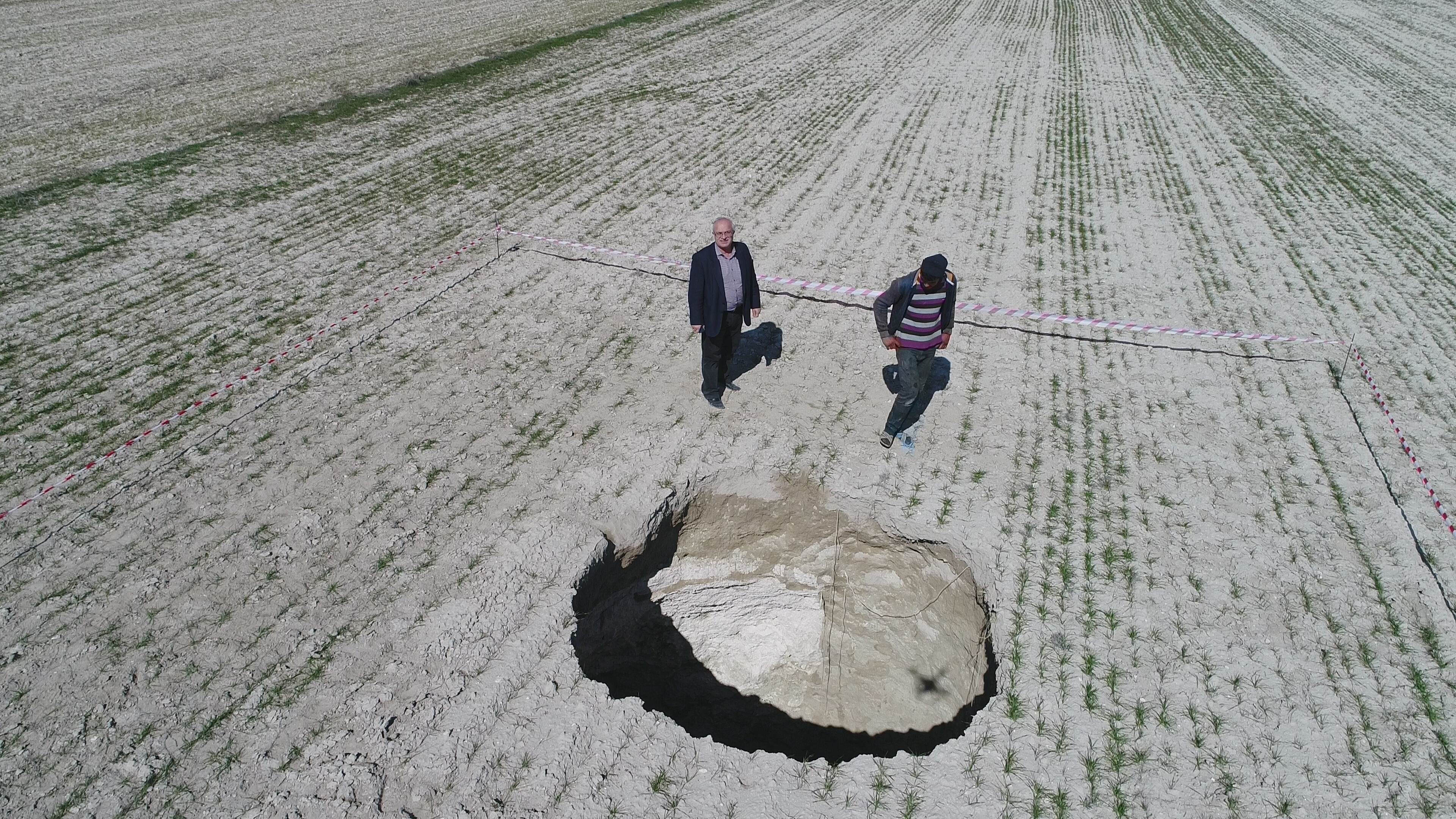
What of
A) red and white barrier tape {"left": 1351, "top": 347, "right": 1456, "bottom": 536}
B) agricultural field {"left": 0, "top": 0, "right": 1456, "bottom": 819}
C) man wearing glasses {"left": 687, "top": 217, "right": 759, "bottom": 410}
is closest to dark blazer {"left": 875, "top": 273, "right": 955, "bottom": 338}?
man wearing glasses {"left": 687, "top": 217, "right": 759, "bottom": 410}

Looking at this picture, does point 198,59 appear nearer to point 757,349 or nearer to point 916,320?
point 757,349

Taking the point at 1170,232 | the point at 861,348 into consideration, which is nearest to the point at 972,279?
the point at 861,348

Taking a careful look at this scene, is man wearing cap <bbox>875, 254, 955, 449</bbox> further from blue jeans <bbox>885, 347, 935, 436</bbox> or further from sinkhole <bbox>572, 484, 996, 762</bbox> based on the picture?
sinkhole <bbox>572, 484, 996, 762</bbox>

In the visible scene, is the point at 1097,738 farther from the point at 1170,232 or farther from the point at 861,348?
the point at 1170,232

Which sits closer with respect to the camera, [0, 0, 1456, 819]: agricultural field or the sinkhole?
[0, 0, 1456, 819]: agricultural field

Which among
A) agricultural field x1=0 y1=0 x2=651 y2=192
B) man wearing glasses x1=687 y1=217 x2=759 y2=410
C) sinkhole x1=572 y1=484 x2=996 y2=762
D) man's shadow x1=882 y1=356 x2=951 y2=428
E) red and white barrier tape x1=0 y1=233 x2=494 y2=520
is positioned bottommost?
sinkhole x1=572 y1=484 x2=996 y2=762

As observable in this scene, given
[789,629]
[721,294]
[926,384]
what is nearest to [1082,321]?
[926,384]

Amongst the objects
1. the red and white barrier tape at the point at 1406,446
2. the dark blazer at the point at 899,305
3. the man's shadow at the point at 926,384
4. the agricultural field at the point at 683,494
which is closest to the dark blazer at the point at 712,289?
the agricultural field at the point at 683,494
